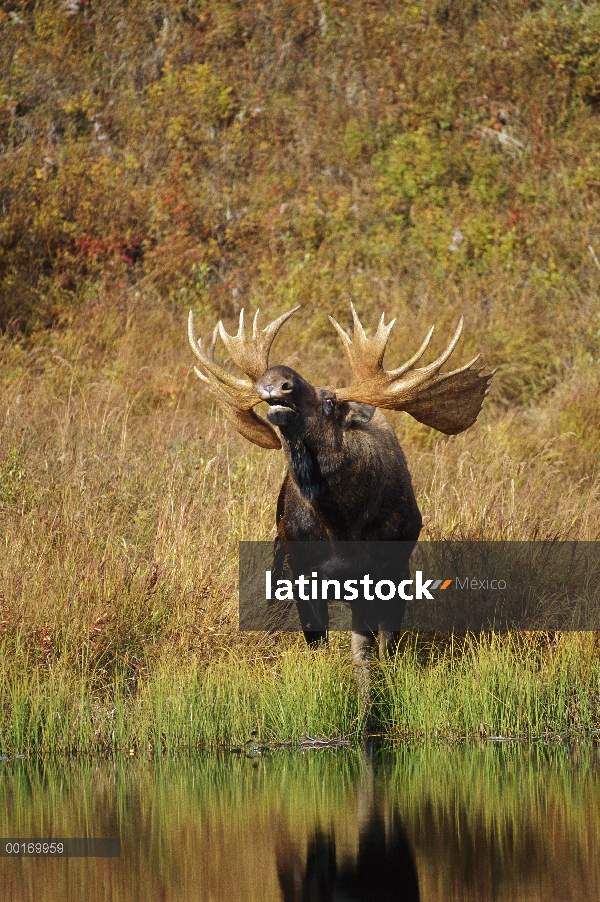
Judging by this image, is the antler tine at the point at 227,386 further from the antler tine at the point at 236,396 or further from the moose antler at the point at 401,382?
the moose antler at the point at 401,382

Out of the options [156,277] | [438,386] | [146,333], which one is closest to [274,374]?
[438,386]

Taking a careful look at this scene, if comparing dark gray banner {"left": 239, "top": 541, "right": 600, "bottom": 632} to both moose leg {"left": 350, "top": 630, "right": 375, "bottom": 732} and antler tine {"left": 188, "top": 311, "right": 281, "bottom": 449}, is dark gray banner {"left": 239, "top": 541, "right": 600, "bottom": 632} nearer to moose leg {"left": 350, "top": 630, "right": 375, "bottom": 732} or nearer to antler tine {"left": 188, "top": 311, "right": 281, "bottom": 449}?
moose leg {"left": 350, "top": 630, "right": 375, "bottom": 732}

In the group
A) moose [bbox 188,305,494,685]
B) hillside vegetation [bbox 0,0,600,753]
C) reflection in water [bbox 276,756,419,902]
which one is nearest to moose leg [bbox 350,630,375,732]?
moose [bbox 188,305,494,685]

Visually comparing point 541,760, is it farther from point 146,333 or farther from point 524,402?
point 146,333

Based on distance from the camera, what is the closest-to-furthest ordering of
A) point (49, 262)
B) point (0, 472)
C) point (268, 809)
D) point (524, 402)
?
point (268, 809)
point (0, 472)
point (524, 402)
point (49, 262)

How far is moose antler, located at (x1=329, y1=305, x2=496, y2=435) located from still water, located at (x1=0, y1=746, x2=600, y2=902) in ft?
6.68

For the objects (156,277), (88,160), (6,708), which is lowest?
(6,708)

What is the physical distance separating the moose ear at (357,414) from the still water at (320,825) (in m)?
1.92

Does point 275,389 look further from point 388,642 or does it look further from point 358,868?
point 358,868

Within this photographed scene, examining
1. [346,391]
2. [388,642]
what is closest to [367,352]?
[346,391]

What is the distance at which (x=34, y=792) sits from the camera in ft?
23.9

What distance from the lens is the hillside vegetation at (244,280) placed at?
885cm

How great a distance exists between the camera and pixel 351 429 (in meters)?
8.31

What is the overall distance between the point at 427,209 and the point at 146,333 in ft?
14.2
